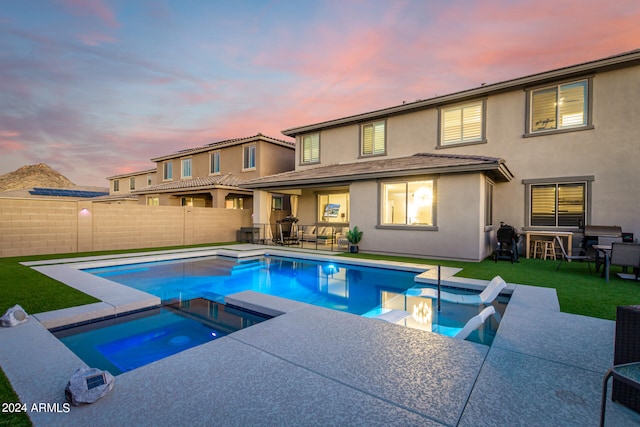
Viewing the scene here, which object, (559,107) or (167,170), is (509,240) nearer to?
(559,107)

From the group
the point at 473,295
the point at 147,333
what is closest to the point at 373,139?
the point at 473,295

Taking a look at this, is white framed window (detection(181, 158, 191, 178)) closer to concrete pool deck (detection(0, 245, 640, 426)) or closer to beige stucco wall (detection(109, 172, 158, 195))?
beige stucco wall (detection(109, 172, 158, 195))

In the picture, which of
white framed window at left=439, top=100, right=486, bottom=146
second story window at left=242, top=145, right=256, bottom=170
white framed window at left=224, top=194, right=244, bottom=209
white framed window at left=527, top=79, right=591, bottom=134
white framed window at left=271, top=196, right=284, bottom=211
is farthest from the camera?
white framed window at left=224, top=194, right=244, bottom=209

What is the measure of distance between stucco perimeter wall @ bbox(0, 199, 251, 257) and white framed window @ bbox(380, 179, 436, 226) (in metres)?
9.03

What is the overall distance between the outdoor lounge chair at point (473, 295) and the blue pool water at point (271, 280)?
18.2 inches

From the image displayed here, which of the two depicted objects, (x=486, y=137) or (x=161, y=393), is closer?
(x=161, y=393)

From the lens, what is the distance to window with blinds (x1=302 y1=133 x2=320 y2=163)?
53.0 feet

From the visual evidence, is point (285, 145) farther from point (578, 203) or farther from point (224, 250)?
point (578, 203)

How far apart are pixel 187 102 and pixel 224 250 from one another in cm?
941

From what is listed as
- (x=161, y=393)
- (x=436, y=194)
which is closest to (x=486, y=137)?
(x=436, y=194)

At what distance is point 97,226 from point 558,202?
1762 cm

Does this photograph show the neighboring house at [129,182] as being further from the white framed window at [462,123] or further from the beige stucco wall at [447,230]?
the white framed window at [462,123]

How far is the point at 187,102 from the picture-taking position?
54.3 ft

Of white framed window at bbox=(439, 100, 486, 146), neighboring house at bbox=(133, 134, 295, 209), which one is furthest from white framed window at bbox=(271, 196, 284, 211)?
white framed window at bbox=(439, 100, 486, 146)
